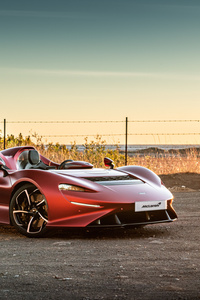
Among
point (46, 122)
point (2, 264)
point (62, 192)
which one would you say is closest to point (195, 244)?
point (62, 192)

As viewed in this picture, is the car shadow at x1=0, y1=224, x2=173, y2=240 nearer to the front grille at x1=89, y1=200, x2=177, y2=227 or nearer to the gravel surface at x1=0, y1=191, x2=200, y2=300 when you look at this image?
the gravel surface at x1=0, y1=191, x2=200, y2=300

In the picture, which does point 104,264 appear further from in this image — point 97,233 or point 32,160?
point 32,160

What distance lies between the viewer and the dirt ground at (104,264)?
4898mm

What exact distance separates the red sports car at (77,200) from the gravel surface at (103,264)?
10.2 inches

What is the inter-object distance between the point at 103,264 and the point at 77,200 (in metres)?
1.61

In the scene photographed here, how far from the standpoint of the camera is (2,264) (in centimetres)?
605

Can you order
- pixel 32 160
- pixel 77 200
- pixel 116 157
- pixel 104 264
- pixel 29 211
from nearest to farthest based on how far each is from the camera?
pixel 104 264 < pixel 77 200 < pixel 29 211 < pixel 32 160 < pixel 116 157

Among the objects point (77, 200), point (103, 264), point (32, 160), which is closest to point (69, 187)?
point (77, 200)

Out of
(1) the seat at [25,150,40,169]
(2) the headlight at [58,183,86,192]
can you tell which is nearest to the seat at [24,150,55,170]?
(1) the seat at [25,150,40,169]

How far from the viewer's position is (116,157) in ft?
68.9

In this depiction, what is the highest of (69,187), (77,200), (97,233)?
(69,187)

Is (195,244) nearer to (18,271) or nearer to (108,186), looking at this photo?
(108,186)

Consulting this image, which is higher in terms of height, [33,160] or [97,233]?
[33,160]

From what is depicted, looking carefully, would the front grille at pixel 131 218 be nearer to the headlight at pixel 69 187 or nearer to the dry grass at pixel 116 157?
the headlight at pixel 69 187
